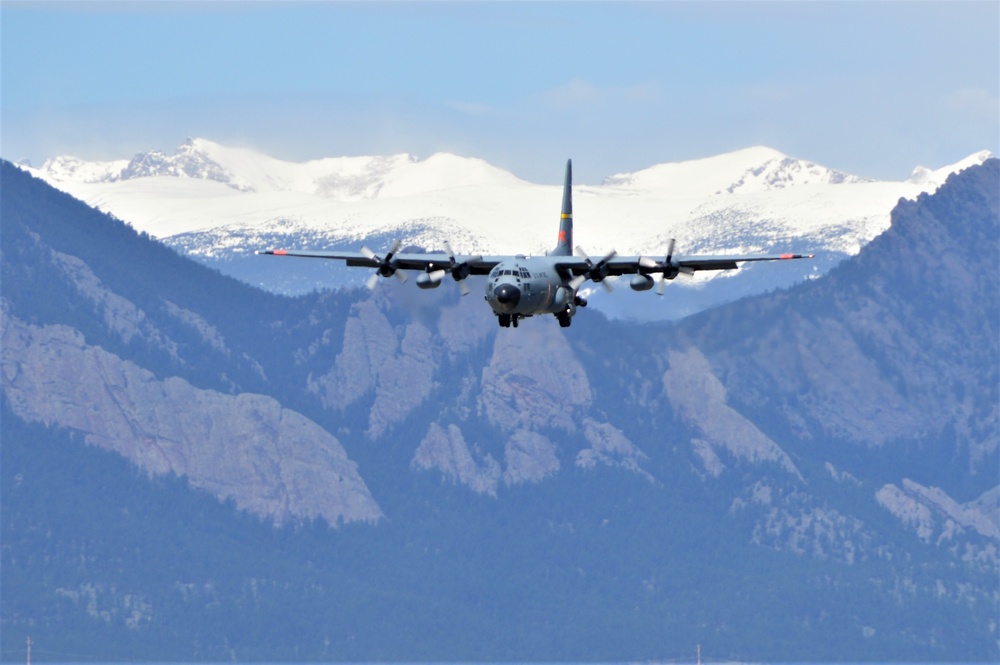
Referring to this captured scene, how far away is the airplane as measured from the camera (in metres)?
156

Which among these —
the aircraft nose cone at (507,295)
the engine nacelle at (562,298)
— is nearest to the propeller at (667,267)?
the engine nacelle at (562,298)

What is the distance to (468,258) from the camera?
16462 centimetres

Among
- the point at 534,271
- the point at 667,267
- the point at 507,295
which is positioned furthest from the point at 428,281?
the point at 667,267

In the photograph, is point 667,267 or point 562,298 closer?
point 562,298

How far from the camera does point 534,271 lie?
Result: 159000 mm

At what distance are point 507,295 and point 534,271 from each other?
5.36 meters

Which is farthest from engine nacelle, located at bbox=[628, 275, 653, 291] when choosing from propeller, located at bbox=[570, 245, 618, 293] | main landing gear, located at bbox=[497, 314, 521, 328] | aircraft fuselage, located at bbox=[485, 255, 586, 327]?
main landing gear, located at bbox=[497, 314, 521, 328]

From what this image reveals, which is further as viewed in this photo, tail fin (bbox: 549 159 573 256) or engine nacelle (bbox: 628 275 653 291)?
tail fin (bbox: 549 159 573 256)

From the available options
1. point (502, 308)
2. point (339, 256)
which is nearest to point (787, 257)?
point (502, 308)

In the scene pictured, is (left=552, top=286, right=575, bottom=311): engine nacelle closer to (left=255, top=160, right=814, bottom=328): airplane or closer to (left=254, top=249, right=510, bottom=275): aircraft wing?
(left=255, top=160, right=814, bottom=328): airplane

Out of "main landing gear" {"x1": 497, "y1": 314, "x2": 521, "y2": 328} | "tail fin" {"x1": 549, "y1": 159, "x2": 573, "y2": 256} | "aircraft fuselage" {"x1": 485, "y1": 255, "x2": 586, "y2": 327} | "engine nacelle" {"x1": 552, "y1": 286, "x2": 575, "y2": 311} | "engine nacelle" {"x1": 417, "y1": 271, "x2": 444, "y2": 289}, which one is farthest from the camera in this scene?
"tail fin" {"x1": 549, "y1": 159, "x2": 573, "y2": 256}

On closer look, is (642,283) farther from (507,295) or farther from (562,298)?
(507,295)

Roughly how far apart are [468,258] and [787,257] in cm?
2065

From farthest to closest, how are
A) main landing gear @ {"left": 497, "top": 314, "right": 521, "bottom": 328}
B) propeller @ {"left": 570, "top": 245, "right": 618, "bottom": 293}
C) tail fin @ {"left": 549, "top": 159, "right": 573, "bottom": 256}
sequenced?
tail fin @ {"left": 549, "top": 159, "right": 573, "bottom": 256} < propeller @ {"left": 570, "top": 245, "right": 618, "bottom": 293} < main landing gear @ {"left": 497, "top": 314, "right": 521, "bottom": 328}
